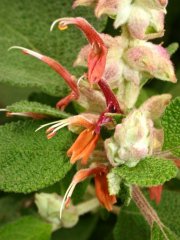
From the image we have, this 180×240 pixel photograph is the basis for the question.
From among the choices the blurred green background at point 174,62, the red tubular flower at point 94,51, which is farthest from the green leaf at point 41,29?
the red tubular flower at point 94,51

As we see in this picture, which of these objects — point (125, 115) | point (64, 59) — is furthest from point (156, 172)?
point (64, 59)

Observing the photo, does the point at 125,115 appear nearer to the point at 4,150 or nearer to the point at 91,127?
the point at 91,127

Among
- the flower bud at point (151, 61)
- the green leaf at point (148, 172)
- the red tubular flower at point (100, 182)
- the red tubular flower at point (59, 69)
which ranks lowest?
the red tubular flower at point (100, 182)

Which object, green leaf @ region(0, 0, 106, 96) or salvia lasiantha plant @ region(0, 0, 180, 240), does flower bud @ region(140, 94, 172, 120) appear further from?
green leaf @ region(0, 0, 106, 96)

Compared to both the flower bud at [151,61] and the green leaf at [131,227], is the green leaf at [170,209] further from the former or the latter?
the flower bud at [151,61]

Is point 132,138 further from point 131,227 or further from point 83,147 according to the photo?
point 131,227

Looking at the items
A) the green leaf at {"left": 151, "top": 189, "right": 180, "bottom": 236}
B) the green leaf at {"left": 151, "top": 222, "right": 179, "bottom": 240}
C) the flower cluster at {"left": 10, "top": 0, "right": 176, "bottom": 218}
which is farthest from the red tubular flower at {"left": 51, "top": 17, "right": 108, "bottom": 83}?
the green leaf at {"left": 151, "top": 189, "right": 180, "bottom": 236}
